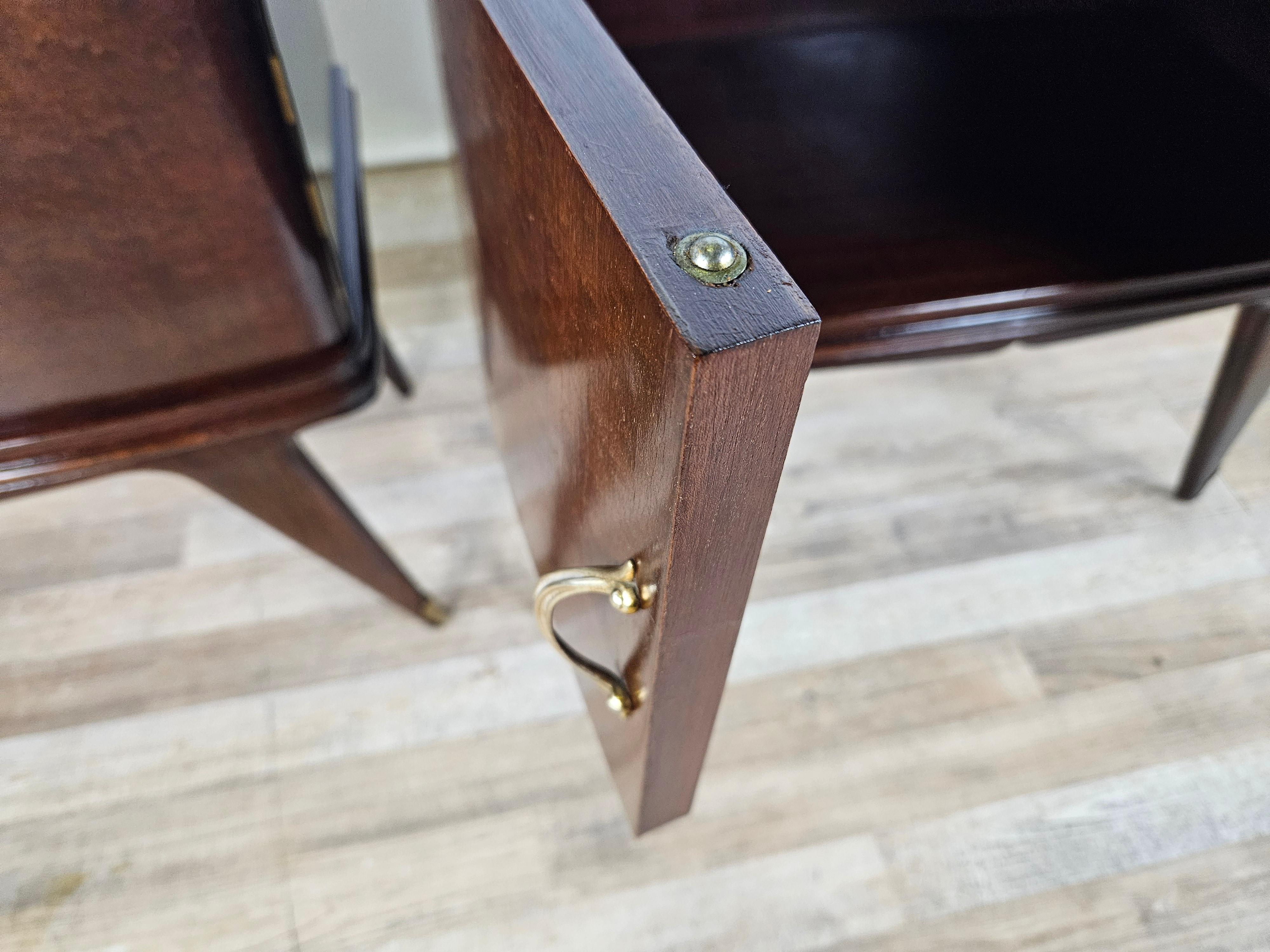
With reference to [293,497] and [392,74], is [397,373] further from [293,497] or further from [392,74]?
[392,74]

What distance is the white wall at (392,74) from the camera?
1.16m

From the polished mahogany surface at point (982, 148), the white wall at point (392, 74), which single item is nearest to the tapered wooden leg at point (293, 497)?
the polished mahogany surface at point (982, 148)

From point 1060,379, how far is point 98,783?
3.95ft

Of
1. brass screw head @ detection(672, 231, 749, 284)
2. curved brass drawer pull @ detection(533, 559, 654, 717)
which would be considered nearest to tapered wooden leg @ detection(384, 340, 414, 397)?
curved brass drawer pull @ detection(533, 559, 654, 717)

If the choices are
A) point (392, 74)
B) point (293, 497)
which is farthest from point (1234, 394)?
point (392, 74)

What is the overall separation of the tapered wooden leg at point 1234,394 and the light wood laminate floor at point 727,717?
0.24 ft

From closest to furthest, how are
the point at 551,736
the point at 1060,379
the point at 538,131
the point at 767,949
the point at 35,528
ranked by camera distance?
the point at 538,131
the point at 767,949
the point at 551,736
the point at 35,528
the point at 1060,379

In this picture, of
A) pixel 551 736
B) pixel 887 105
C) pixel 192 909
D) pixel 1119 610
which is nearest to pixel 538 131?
pixel 887 105

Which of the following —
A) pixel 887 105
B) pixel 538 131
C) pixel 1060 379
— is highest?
pixel 538 131

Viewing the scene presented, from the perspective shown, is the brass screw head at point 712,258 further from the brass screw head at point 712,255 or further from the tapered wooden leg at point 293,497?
the tapered wooden leg at point 293,497

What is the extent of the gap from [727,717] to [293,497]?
0.47m

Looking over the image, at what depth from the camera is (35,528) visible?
0.96 metres

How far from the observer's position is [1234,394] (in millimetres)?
845

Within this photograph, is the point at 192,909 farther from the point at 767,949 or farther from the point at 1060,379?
the point at 1060,379
